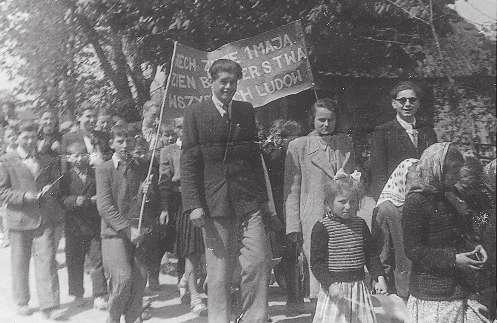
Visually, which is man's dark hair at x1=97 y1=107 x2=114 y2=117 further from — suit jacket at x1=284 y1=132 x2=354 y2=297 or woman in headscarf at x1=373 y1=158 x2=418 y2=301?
woman in headscarf at x1=373 y1=158 x2=418 y2=301

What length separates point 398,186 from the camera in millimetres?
3119

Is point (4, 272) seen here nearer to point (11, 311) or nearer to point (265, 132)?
point (11, 311)

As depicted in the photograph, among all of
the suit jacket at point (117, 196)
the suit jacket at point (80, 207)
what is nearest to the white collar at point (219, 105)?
the suit jacket at point (117, 196)

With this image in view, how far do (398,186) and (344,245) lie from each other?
0.42m

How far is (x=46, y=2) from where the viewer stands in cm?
402

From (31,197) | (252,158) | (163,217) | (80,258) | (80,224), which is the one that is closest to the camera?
(252,158)

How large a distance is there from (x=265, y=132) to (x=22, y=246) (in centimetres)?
180

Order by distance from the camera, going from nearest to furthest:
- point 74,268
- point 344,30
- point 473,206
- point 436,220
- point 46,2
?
1. point 436,220
2. point 473,206
3. point 344,30
4. point 46,2
5. point 74,268

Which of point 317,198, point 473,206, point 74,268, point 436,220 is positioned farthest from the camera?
point 74,268

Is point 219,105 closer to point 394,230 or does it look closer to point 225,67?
point 225,67

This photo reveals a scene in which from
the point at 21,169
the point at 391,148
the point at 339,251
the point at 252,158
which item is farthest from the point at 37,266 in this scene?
the point at 391,148

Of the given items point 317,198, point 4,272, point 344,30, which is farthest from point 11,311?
point 344,30

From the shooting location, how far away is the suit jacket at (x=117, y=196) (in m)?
3.50

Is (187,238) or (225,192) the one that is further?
(187,238)
